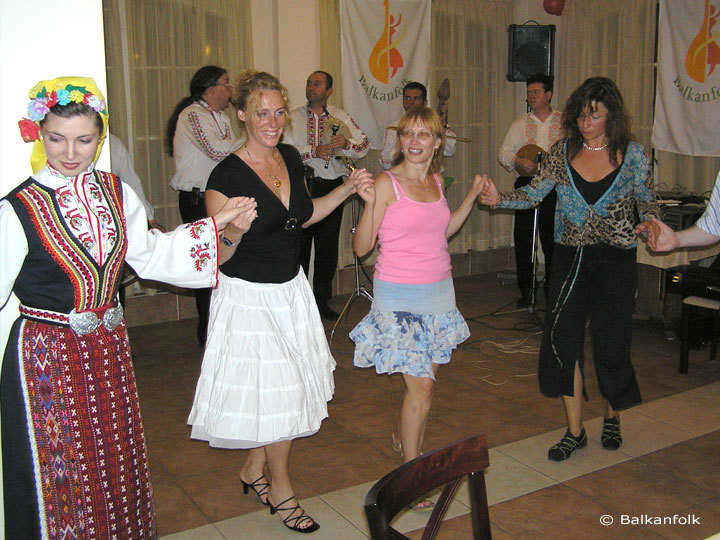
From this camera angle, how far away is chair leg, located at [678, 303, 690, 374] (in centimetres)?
473

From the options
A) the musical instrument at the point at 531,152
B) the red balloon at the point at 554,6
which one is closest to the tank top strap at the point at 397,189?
the musical instrument at the point at 531,152

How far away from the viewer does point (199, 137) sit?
488cm

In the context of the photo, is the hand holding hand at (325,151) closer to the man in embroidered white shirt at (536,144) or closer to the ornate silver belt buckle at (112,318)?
the man in embroidered white shirt at (536,144)

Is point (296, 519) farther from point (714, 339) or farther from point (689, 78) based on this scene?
point (689, 78)

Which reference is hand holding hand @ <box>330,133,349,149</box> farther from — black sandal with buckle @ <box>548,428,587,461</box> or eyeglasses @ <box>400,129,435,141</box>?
black sandal with buckle @ <box>548,428,587,461</box>

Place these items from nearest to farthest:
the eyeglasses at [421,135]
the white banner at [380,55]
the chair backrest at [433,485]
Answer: the chair backrest at [433,485] < the eyeglasses at [421,135] < the white banner at [380,55]

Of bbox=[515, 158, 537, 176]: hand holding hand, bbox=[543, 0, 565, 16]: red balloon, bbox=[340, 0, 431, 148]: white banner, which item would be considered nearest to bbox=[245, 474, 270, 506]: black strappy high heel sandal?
bbox=[515, 158, 537, 176]: hand holding hand

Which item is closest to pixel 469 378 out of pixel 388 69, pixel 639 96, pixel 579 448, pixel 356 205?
pixel 579 448

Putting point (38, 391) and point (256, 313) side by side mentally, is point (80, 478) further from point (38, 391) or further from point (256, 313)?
point (256, 313)

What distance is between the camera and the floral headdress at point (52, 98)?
1938mm

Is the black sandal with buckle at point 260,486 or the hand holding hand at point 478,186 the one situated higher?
the hand holding hand at point 478,186

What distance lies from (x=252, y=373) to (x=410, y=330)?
655 millimetres

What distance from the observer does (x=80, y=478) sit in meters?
2.02

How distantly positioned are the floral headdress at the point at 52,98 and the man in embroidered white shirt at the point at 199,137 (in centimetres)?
289
